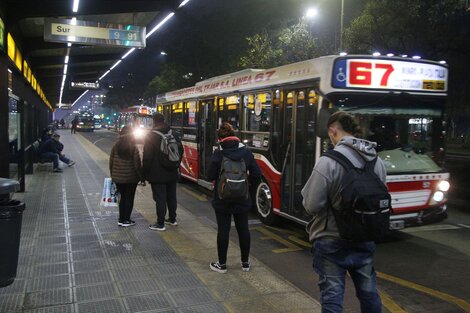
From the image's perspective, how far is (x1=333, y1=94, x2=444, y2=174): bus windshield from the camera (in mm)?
6305

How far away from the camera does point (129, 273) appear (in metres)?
5.14

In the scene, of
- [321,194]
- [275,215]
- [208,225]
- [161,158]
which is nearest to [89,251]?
[161,158]

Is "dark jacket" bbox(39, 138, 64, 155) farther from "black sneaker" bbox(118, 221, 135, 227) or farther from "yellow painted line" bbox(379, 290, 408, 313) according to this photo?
"yellow painted line" bbox(379, 290, 408, 313)

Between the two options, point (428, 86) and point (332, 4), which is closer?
point (428, 86)

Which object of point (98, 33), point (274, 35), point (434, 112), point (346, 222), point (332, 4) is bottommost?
point (346, 222)

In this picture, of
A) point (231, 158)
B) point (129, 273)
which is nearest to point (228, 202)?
point (231, 158)

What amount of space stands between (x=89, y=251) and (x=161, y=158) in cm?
171

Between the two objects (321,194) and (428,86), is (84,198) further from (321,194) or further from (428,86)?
(321,194)

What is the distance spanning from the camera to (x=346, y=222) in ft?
9.73

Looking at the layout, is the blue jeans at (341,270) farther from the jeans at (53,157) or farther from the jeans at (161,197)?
the jeans at (53,157)

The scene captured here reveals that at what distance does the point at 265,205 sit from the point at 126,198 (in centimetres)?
248

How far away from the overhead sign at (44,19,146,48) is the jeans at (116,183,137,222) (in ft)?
16.5

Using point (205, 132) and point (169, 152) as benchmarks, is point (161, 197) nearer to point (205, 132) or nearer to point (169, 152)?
point (169, 152)

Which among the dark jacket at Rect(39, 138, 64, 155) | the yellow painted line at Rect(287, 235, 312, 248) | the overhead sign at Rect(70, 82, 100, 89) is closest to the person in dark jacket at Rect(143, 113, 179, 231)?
the yellow painted line at Rect(287, 235, 312, 248)
